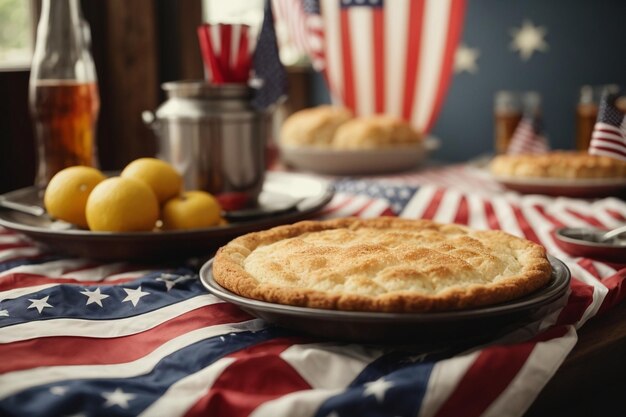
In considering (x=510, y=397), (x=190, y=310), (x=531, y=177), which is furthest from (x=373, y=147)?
(x=510, y=397)

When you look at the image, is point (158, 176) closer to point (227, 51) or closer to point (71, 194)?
point (71, 194)

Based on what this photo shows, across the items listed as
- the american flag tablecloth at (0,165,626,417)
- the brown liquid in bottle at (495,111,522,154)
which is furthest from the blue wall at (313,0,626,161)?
the american flag tablecloth at (0,165,626,417)

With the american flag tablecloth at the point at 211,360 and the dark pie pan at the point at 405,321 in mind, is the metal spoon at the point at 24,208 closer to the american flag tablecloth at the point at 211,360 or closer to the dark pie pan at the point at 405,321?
the american flag tablecloth at the point at 211,360

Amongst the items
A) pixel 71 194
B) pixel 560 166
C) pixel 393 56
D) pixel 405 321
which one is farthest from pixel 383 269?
pixel 393 56

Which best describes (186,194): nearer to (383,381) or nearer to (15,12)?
(383,381)

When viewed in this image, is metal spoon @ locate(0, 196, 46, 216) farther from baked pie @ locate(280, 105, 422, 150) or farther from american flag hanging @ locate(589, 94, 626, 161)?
baked pie @ locate(280, 105, 422, 150)

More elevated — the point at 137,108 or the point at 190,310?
the point at 137,108

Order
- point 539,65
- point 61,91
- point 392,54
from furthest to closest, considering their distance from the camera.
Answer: point 392,54 < point 539,65 < point 61,91
